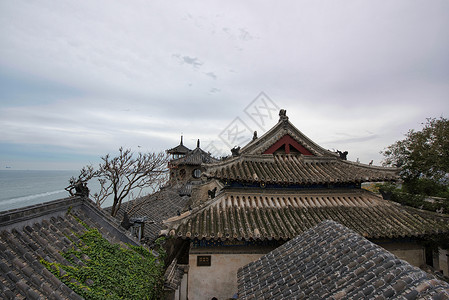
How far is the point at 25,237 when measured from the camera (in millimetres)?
6141

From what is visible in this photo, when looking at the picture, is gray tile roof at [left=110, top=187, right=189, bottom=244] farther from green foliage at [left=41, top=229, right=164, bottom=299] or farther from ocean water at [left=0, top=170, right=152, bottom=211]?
green foliage at [left=41, top=229, right=164, bottom=299]

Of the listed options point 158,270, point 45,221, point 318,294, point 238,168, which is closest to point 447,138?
point 238,168

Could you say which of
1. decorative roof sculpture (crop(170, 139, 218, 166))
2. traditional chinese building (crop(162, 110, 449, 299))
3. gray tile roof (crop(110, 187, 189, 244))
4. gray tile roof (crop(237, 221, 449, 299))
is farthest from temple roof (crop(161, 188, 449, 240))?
decorative roof sculpture (crop(170, 139, 218, 166))

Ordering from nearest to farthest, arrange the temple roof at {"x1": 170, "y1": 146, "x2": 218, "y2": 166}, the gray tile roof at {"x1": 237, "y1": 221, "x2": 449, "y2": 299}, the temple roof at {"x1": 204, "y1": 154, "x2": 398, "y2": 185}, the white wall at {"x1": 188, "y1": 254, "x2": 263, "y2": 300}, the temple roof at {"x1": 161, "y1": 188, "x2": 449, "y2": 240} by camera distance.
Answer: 1. the gray tile roof at {"x1": 237, "y1": 221, "x2": 449, "y2": 299}
2. the temple roof at {"x1": 161, "y1": 188, "x2": 449, "y2": 240}
3. the white wall at {"x1": 188, "y1": 254, "x2": 263, "y2": 300}
4. the temple roof at {"x1": 204, "y1": 154, "x2": 398, "y2": 185}
5. the temple roof at {"x1": 170, "y1": 146, "x2": 218, "y2": 166}

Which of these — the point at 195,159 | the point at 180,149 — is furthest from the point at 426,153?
the point at 180,149

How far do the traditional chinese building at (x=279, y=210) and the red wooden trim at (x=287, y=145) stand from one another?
0.16 ft

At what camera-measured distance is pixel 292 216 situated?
10.1m

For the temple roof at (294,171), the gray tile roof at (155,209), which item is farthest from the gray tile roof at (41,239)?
the gray tile roof at (155,209)

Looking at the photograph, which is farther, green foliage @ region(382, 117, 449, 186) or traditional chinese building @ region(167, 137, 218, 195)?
traditional chinese building @ region(167, 137, 218, 195)

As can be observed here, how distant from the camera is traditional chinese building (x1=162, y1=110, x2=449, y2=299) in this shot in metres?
9.34

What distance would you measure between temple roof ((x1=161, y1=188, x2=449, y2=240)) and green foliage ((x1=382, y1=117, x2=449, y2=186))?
22.0 ft

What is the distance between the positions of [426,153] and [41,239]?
73.2ft

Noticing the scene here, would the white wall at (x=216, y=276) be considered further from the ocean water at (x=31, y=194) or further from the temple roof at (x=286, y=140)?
the ocean water at (x=31, y=194)

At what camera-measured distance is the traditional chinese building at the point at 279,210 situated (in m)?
9.34
